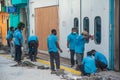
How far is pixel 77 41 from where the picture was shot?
1784 centimetres

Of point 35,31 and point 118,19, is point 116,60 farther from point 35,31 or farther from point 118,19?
point 35,31

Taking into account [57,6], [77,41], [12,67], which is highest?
[57,6]

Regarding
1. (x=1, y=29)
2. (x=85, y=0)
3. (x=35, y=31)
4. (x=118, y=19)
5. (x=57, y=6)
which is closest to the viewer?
(x=118, y=19)

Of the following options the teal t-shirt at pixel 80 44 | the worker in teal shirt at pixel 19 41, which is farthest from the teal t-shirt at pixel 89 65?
the worker in teal shirt at pixel 19 41

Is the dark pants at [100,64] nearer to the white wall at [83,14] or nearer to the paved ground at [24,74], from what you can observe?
the white wall at [83,14]

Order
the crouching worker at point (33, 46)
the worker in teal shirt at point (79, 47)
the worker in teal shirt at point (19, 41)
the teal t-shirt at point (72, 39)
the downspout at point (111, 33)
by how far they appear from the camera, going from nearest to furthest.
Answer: the downspout at point (111, 33) < the worker in teal shirt at point (79, 47) < the teal t-shirt at point (72, 39) < the worker in teal shirt at point (19, 41) < the crouching worker at point (33, 46)

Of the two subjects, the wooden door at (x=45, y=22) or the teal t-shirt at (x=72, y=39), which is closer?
the teal t-shirt at (x=72, y=39)

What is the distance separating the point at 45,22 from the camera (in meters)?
28.2

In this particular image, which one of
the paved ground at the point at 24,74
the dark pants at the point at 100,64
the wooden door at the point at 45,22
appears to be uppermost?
the wooden door at the point at 45,22

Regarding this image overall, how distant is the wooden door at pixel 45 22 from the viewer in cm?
2616

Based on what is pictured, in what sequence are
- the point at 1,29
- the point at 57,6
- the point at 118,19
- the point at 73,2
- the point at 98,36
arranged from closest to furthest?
the point at 118,19 → the point at 98,36 → the point at 73,2 → the point at 57,6 → the point at 1,29

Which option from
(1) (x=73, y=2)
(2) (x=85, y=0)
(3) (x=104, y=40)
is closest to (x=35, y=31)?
(1) (x=73, y=2)

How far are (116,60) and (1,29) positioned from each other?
25909 mm

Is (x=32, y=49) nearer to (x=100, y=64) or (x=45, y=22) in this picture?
(x=45, y=22)
